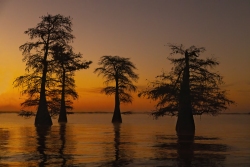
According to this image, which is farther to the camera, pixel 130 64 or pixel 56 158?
pixel 130 64

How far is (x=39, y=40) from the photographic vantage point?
153 ft

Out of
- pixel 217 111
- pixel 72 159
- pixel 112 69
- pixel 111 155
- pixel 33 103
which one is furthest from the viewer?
pixel 112 69

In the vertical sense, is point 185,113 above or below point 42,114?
below

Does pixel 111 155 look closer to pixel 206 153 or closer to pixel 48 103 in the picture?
pixel 206 153

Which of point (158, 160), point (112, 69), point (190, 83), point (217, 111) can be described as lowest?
point (158, 160)

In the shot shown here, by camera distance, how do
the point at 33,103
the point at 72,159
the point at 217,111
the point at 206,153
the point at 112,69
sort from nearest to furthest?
the point at 72,159 < the point at 206,153 < the point at 217,111 < the point at 33,103 < the point at 112,69

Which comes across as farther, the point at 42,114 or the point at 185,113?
the point at 42,114

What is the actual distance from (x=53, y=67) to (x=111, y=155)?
3023 cm

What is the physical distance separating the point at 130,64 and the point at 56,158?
163ft

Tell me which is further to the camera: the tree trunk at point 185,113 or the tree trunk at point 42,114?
the tree trunk at point 42,114

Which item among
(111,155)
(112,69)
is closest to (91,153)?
(111,155)

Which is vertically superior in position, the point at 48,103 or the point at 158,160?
the point at 48,103

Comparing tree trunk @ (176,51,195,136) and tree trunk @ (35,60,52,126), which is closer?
tree trunk @ (176,51,195,136)

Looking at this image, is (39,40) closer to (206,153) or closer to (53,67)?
(53,67)
